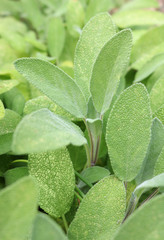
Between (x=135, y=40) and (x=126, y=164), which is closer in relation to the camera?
(x=126, y=164)

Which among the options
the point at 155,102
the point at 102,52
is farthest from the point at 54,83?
the point at 155,102

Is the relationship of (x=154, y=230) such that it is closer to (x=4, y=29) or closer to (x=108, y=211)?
(x=108, y=211)

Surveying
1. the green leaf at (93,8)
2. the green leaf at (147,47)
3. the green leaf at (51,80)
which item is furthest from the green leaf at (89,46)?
the green leaf at (93,8)

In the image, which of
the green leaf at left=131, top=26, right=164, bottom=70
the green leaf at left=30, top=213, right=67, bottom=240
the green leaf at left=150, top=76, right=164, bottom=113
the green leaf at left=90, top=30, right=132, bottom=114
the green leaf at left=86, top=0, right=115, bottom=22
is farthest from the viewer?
the green leaf at left=86, top=0, right=115, bottom=22

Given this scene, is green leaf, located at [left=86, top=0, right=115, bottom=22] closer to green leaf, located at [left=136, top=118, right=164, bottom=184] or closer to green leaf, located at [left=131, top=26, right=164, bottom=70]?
green leaf, located at [left=131, top=26, right=164, bottom=70]

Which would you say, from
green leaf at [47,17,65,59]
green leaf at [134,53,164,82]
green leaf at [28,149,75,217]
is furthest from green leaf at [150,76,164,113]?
green leaf at [47,17,65,59]

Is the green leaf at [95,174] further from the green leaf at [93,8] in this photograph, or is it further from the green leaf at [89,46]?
the green leaf at [93,8]
